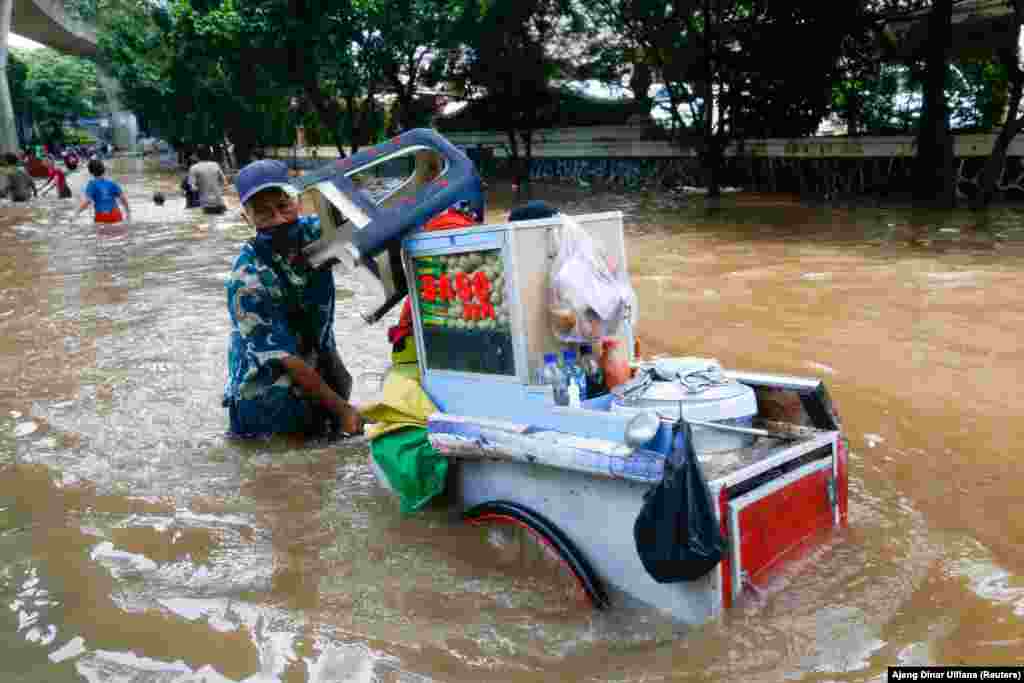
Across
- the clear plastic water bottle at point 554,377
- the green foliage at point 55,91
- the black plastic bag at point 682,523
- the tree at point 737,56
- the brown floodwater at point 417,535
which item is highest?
the green foliage at point 55,91

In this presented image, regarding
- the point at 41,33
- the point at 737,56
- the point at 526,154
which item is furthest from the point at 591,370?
the point at 41,33

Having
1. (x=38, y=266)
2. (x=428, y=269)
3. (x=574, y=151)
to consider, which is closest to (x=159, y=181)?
(x=574, y=151)

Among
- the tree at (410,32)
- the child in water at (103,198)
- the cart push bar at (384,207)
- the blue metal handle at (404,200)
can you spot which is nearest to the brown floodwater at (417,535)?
the cart push bar at (384,207)

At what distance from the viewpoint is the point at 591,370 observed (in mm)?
3334

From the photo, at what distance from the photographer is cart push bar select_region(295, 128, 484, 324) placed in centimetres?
352

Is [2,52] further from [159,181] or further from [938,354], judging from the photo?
[938,354]

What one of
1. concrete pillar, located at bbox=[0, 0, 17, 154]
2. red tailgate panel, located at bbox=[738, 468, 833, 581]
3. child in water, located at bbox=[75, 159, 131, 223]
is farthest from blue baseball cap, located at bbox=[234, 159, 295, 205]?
concrete pillar, located at bbox=[0, 0, 17, 154]

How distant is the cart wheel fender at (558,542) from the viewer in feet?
9.57

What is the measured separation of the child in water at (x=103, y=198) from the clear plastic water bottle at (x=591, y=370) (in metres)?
12.2

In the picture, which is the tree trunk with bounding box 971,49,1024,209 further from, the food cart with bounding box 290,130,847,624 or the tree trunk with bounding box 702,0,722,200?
the food cart with bounding box 290,130,847,624

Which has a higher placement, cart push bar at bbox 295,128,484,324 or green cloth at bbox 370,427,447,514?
cart push bar at bbox 295,128,484,324

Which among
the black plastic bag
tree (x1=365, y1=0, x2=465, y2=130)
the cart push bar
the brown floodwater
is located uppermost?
tree (x1=365, y1=0, x2=465, y2=130)

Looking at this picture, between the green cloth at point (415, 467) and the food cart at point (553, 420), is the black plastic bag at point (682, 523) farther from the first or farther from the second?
the green cloth at point (415, 467)

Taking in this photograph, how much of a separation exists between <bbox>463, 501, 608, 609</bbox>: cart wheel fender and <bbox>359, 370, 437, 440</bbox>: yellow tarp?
0.51 meters
